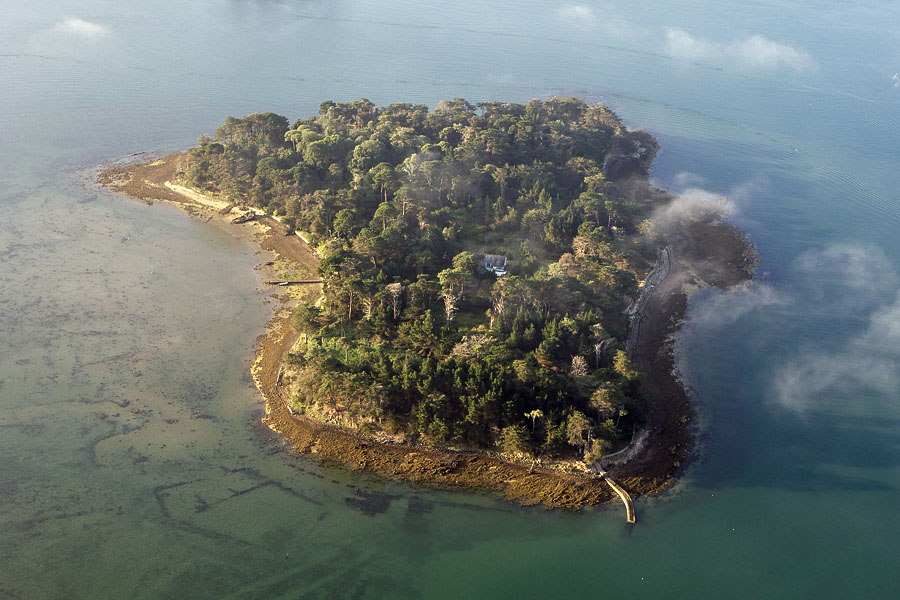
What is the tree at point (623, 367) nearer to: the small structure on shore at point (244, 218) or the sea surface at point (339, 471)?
the sea surface at point (339, 471)

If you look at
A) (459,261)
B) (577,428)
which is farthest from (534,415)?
(459,261)

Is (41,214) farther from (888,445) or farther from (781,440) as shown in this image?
(888,445)

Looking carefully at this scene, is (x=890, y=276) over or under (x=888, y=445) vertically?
over

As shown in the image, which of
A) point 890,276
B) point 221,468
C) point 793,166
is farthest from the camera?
point 793,166

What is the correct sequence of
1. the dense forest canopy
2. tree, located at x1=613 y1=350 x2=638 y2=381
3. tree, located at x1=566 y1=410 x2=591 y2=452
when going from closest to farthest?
tree, located at x1=566 y1=410 x2=591 y2=452 → the dense forest canopy → tree, located at x1=613 y1=350 x2=638 y2=381

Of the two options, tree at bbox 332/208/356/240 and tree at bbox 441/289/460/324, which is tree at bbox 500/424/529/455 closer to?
tree at bbox 441/289/460/324

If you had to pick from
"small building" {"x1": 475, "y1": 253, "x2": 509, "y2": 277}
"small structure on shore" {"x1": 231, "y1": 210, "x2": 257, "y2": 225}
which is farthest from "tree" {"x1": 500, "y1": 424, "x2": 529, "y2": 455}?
"small structure on shore" {"x1": 231, "y1": 210, "x2": 257, "y2": 225}

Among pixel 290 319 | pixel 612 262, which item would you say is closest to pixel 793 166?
pixel 612 262

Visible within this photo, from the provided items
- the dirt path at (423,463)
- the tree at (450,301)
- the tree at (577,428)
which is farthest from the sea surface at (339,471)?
the tree at (450,301)

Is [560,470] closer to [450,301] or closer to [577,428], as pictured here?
[577,428]
